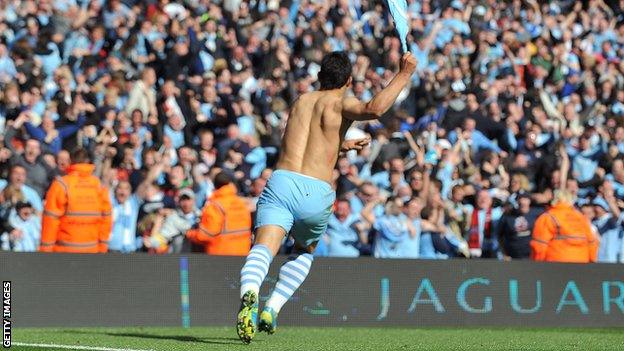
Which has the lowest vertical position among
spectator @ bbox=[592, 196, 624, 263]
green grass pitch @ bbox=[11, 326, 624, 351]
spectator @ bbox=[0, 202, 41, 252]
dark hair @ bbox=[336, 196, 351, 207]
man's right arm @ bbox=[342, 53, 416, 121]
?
green grass pitch @ bbox=[11, 326, 624, 351]

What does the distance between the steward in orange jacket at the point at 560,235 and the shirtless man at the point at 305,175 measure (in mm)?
7198

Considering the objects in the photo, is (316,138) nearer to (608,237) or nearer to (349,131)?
(349,131)

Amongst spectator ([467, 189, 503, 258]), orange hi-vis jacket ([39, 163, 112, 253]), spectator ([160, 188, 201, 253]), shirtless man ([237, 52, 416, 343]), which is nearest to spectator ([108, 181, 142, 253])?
spectator ([160, 188, 201, 253])

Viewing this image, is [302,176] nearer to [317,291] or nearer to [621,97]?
[317,291]

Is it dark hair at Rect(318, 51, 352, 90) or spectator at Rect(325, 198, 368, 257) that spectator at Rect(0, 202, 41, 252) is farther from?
dark hair at Rect(318, 51, 352, 90)

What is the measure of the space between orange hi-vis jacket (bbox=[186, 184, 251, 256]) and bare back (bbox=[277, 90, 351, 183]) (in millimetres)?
5253

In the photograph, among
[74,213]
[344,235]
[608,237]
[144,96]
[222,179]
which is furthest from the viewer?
[144,96]

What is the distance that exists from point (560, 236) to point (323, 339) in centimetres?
596

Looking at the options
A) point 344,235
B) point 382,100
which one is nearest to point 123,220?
point 344,235

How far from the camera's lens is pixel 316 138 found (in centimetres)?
1068

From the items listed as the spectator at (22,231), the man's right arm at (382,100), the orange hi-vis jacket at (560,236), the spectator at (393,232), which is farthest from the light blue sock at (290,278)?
the orange hi-vis jacket at (560,236)

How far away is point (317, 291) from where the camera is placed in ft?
51.5

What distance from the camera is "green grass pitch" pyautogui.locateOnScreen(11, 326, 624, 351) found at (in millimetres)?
11133

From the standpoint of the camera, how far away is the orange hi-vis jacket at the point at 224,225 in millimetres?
15922
